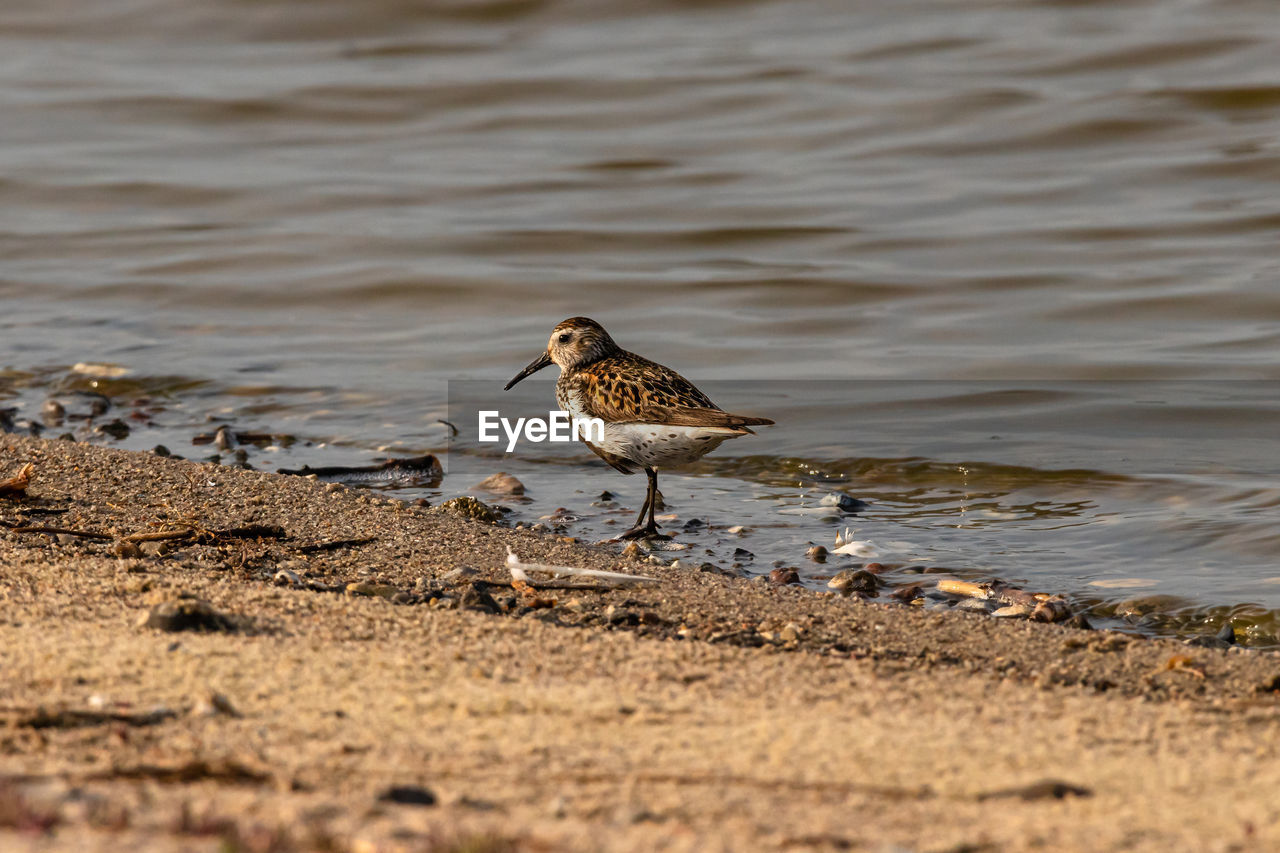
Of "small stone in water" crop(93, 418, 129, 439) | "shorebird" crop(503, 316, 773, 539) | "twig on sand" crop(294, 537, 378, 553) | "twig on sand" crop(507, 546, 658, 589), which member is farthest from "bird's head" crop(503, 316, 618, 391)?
"small stone in water" crop(93, 418, 129, 439)

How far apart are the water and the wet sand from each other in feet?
5.13

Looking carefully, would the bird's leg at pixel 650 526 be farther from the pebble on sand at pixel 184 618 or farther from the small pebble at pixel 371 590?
the pebble on sand at pixel 184 618

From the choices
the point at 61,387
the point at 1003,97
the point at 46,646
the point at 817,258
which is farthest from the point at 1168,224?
the point at 46,646

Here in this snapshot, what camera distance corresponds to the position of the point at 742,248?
42.1ft

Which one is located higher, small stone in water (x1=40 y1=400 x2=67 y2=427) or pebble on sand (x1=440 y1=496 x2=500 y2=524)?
small stone in water (x1=40 y1=400 x2=67 y2=427)

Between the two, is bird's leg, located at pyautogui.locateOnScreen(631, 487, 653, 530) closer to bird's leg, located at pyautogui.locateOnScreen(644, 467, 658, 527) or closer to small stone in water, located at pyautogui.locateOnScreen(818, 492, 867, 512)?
bird's leg, located at pyautogui.locateOnScreen(644, 467, 658, 527)

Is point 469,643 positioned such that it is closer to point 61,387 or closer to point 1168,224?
point 61,387

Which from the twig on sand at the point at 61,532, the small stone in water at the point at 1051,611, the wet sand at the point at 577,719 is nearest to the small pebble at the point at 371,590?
the wet sand at the point at 577,719

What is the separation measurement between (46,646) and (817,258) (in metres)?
9.61

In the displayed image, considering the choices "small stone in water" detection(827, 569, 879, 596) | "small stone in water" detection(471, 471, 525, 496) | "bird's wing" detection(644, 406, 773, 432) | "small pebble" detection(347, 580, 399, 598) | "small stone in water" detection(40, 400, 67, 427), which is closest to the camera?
"small pebble" detection(347, 580, 399, 598)

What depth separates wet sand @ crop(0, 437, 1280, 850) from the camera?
2488 mm

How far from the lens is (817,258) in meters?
12.4

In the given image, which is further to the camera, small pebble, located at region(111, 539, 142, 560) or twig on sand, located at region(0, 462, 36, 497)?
twig on sand, located at region(0, 462, 36, 497)

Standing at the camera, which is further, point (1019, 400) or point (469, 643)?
point (1019, 400)
